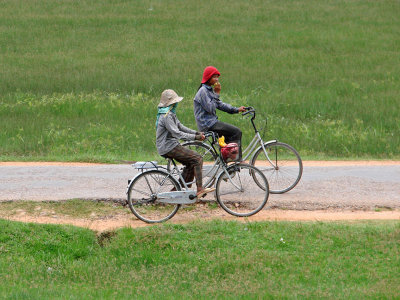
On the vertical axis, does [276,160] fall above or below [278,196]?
above

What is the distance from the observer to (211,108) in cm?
998

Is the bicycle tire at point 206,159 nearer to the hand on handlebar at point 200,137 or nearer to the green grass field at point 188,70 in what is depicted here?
the hand on handlebar at point 200,137

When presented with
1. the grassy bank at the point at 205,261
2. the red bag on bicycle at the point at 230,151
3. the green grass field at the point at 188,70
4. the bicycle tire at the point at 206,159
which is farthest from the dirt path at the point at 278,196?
the green grass field at the point at 188,70

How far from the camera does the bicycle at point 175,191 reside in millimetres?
8914

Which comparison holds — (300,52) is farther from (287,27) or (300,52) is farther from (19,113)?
(19,113)

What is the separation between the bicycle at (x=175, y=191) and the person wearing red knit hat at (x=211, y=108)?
1.89ft

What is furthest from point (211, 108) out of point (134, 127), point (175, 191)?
point (134, 127)

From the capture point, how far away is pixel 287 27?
2958 cm

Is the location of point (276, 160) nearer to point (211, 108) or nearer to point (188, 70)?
point (211, 108)

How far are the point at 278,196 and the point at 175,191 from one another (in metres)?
2.01

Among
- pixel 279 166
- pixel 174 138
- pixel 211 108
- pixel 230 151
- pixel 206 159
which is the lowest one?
pixel 279 166

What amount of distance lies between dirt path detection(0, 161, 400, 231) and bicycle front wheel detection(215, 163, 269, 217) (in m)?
0.18

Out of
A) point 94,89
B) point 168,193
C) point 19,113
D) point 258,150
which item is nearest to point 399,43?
point 94,89

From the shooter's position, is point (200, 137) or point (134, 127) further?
point (134, 127)
